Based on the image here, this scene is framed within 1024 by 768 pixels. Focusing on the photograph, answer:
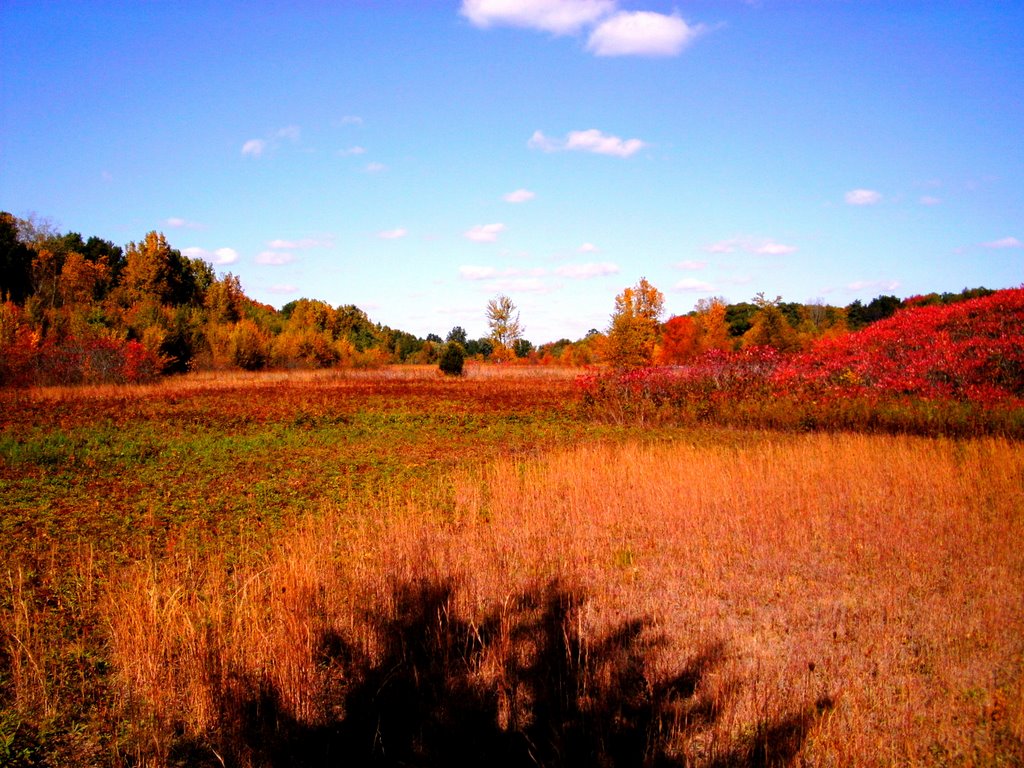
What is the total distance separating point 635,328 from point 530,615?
118 ft

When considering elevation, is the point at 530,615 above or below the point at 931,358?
below

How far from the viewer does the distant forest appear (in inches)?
1085

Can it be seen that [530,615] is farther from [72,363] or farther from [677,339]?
[677,339]

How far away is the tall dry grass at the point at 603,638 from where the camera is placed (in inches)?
123

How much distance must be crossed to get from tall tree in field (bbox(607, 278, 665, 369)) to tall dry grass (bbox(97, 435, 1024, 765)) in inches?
806

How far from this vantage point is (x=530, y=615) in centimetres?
446

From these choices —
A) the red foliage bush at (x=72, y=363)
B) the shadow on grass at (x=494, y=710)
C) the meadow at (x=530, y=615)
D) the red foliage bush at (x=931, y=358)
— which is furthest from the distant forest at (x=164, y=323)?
the shadow on grass at (x=494, y=710)

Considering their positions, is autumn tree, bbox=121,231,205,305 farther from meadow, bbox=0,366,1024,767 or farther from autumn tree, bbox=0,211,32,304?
meadow, bbox=0,366,1024,767

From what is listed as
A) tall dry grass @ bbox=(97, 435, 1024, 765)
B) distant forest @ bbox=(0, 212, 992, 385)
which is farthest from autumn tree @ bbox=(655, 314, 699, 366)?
tall dry grass @ bbox=(97, 435, 1024, 765)

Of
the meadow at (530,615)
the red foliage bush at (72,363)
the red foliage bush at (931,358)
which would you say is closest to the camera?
the meadow at (530,615)

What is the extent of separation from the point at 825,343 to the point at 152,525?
57.7ft

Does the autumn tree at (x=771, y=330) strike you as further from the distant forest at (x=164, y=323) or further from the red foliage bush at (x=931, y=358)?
the red foliage bush at (x=931, y=358)

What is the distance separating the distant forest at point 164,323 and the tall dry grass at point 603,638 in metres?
19.0

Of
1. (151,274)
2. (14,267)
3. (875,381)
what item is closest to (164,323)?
(151,274)
